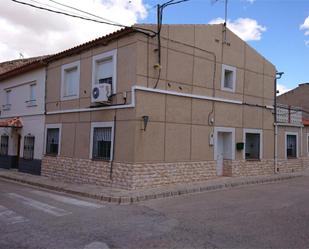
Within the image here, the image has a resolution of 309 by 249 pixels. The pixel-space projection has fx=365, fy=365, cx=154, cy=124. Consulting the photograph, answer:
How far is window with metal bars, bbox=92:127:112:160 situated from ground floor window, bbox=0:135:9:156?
8897 mm

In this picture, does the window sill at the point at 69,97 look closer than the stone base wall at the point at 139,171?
No

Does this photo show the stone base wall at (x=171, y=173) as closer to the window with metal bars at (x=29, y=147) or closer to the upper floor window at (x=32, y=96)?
the window with metal bars at (x=29, y=147)

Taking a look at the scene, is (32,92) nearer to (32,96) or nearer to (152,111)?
(32,96)

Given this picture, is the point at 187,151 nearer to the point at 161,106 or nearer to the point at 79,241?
the point at 161,106

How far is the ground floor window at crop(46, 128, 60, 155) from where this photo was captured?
16.1m

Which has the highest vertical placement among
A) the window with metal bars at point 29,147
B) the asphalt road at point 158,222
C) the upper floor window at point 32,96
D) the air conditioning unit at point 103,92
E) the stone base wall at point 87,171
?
the upper floor window at point 32,96

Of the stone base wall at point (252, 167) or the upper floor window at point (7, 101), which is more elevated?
the upper floor window at point (7, 101)

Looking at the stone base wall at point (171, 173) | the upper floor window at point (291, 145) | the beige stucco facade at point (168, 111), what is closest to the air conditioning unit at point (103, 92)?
the beige stucco facade at point (168, 111)

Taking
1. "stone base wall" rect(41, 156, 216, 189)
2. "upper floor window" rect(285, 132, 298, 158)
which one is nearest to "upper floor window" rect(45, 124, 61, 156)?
"stone base wall" rect(41, 156, 216, 189)

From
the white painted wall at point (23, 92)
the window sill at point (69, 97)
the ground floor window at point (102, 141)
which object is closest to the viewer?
the ground floor window at point (102, 141)

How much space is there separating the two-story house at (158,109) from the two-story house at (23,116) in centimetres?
79

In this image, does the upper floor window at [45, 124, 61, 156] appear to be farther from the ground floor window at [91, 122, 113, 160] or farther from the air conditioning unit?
the air conditioning unit

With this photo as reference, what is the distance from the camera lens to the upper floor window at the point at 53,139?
16.0 m

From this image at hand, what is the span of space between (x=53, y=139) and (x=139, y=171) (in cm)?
598
